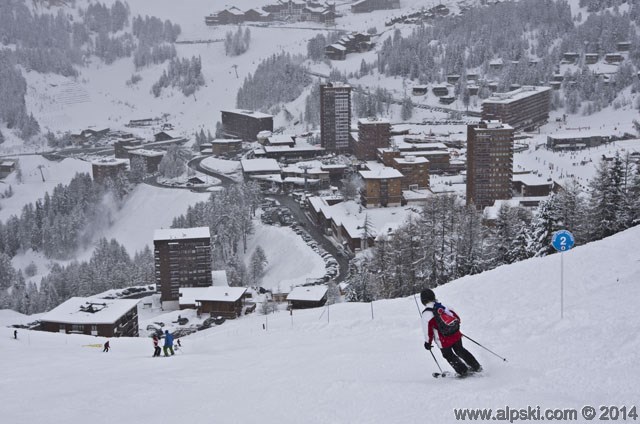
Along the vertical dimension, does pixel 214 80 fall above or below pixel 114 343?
above

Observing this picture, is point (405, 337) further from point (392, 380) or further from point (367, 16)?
point (367, 16)

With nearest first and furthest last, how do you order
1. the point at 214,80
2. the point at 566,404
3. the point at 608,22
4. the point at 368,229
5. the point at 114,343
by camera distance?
Result: the point at 566,404 < the point at 114,343 < the point at 368,229 < the point at 608,22 < the point at 214,80

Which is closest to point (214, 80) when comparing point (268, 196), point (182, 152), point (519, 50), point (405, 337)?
point (182, 152)

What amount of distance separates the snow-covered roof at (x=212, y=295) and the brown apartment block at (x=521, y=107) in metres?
47.2

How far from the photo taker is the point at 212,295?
3816 centimetres

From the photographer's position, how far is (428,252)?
24672mm

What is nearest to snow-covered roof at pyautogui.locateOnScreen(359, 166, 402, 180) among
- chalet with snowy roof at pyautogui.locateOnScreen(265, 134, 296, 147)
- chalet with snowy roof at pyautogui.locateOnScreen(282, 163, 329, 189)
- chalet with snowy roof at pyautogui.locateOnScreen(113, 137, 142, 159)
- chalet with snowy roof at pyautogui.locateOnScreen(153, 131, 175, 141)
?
chalet with snowy roof at pyautogui.locateOnScreen(282, 163, 329, 189)

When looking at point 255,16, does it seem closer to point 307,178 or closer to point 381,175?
point 307,178

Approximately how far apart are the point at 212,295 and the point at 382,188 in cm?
2173

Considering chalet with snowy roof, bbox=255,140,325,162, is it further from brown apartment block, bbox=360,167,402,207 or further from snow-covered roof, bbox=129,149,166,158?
brown apartment block, bbox=360,167,402,207

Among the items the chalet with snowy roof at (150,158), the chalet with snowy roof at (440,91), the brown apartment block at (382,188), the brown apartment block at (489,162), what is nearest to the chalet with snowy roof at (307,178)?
the brown apartment block at (382,188)

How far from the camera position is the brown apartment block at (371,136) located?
71.6 meters

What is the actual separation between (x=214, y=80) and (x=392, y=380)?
392 feet

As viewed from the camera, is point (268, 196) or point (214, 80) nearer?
point (268, 196)
